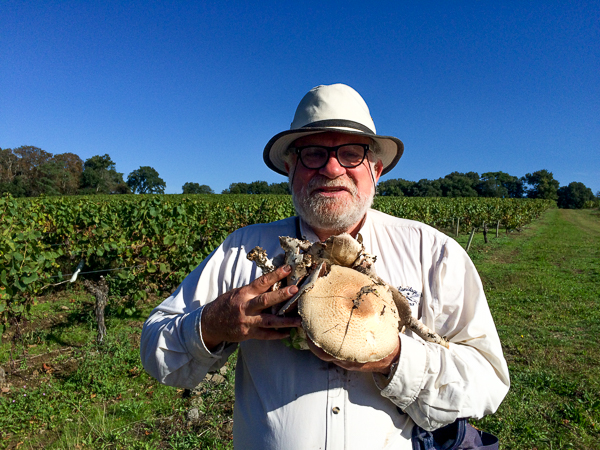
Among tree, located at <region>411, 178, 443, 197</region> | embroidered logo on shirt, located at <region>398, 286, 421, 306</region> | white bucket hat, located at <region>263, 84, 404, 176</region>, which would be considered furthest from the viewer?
tree, located at <region>411, 178, 443, 197</region>

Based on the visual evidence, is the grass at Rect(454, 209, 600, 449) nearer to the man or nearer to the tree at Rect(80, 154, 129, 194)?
the man

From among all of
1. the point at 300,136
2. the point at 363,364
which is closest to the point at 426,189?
the point at 300,136

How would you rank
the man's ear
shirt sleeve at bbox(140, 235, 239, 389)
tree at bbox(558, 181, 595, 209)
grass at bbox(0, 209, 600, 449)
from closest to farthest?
1. shirt sleeve at bbox(140, 235, 239, 389)
2. the man's ear
3. grass at bbox(0, 209, 600, 449)
4. tree at bbox(558, 181, 595, 209)

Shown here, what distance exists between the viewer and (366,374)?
63.2 inches

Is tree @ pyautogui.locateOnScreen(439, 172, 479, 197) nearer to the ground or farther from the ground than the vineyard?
farther from the ground

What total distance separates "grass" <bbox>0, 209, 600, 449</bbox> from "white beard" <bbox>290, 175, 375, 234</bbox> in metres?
2.57

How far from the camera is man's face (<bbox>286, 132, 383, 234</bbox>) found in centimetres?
194

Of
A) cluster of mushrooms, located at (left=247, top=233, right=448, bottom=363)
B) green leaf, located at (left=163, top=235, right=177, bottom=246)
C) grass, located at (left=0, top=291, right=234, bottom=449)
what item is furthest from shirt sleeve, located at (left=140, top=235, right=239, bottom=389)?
green leaf, located at (left=163, top=235, right=177, bottom=246)

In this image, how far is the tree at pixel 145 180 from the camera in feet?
338

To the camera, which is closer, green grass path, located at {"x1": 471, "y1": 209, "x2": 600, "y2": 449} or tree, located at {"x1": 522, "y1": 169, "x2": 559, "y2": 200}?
green grass path, located at {"x1": 471, "y1": 209, "x2": 600, "y2": 449}

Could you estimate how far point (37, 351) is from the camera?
210 inches

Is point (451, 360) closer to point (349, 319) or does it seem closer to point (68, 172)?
point (349, 319)

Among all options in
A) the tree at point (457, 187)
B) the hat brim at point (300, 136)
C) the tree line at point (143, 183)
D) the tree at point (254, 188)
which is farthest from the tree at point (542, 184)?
the hat brim at point (300, 136)

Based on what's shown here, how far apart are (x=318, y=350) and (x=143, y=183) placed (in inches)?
4490
